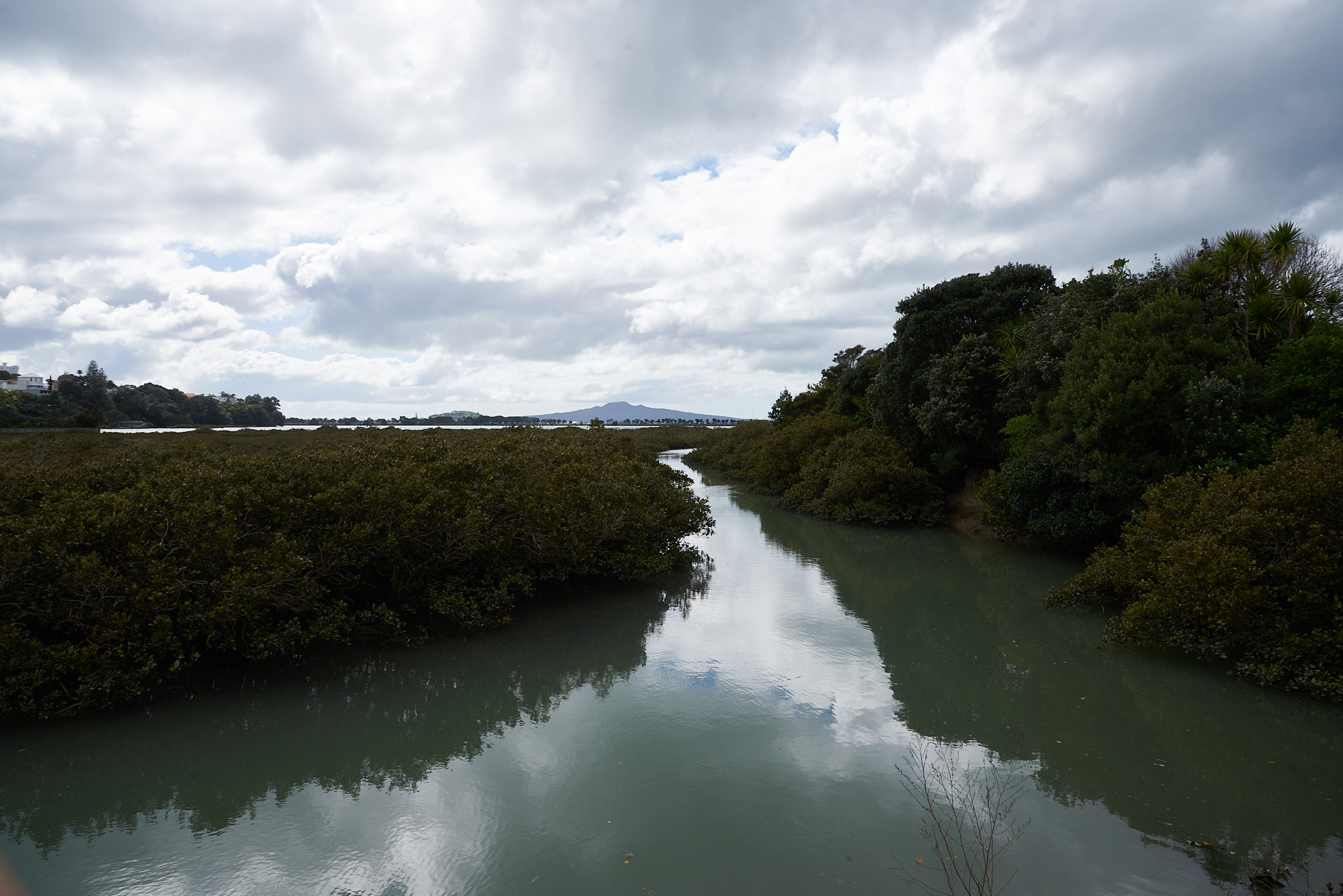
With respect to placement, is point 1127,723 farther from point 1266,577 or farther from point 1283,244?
point 1283,244

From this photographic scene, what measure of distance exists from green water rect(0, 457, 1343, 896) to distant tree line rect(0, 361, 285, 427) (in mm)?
30429

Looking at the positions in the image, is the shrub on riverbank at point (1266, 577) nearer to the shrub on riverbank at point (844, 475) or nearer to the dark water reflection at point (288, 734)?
the dark water reflection at point (288, 734)

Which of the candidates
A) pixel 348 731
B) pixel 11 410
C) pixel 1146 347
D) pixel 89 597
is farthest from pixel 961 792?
pixel 11 410

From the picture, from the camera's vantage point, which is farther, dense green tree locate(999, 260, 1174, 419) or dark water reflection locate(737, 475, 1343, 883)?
dense green tree locate(999, 260, 1174, 419)

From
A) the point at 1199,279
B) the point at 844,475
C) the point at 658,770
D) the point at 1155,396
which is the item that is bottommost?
the point at 658,770

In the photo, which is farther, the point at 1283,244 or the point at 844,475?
the point at 844,475

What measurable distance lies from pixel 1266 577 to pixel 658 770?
782 cm

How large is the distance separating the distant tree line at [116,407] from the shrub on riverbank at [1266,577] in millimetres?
38854

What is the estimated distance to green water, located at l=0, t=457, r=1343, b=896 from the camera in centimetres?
611

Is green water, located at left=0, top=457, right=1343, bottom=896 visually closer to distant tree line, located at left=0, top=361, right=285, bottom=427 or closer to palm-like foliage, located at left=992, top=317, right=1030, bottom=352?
palm-like foliage, located at left=992, top=317, right=1030, bottom=352

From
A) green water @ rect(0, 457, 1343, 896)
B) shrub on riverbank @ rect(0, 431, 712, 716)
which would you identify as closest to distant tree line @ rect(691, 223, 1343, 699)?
green water @ rect(0, 457, 1343, 896)

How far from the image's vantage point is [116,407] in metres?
42.8

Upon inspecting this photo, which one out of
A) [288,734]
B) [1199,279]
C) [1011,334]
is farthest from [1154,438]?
[288,734]

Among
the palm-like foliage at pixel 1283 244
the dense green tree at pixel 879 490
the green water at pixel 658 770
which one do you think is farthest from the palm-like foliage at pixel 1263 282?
the dense green tree at pixel 879 490
